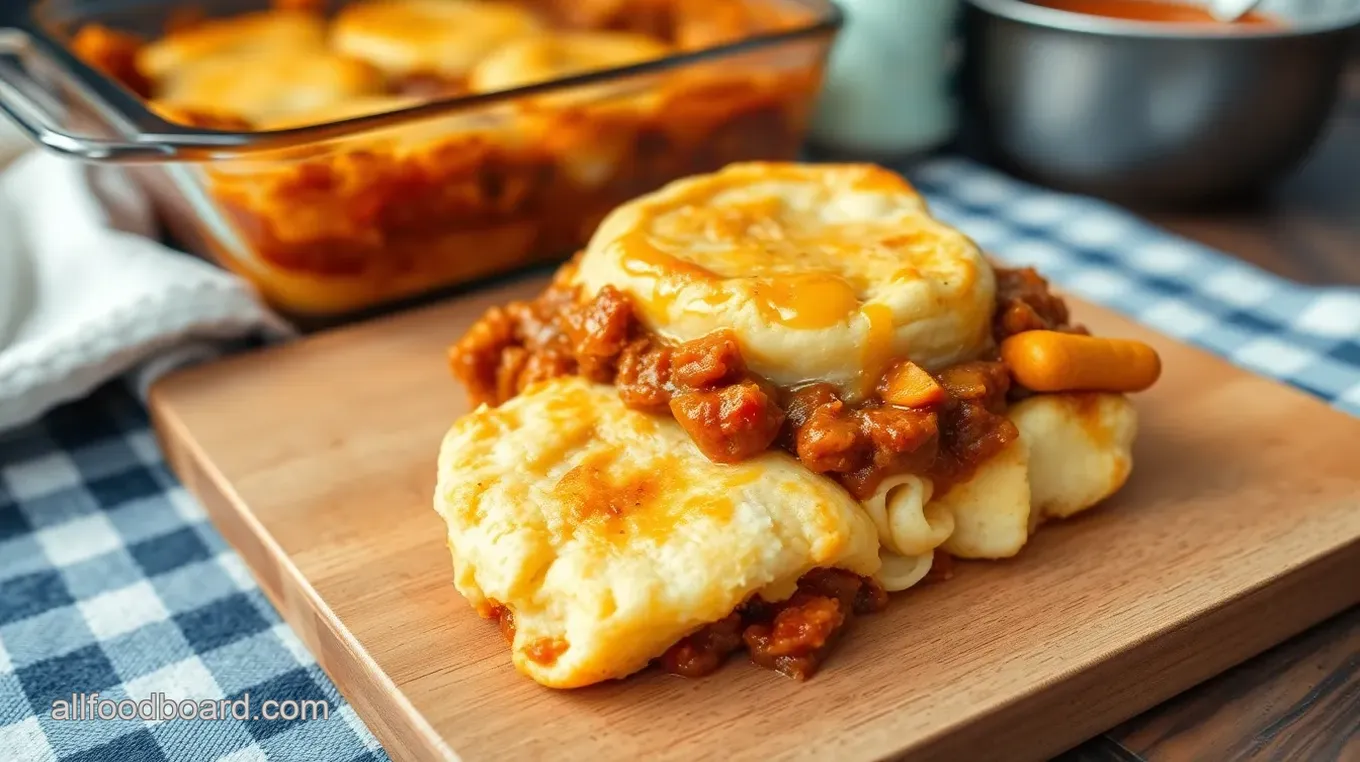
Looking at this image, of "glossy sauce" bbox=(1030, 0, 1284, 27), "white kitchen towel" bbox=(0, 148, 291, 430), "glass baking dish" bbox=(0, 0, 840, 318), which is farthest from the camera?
"glossy sauce" bbox=(1030, 0, 1284, 27)

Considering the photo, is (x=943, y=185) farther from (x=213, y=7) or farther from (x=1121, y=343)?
(x=213, y=7)

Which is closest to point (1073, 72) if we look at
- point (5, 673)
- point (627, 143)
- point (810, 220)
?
point (627, 143)

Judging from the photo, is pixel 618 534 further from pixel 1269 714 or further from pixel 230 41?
pixel 230 41

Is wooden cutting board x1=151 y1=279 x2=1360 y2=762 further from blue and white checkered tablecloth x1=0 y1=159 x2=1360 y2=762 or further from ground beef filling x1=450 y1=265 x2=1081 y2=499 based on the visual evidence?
ground beef filling x1=450 y1=265 x2=1081 y2=499

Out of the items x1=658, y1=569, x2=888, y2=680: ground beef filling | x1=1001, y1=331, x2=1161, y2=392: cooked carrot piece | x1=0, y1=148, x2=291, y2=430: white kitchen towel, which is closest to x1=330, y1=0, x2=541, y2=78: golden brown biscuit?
x1=0, y1=148, x2=291, y2=430: white kitchen towel

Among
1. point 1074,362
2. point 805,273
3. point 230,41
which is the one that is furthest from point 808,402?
point 230,41

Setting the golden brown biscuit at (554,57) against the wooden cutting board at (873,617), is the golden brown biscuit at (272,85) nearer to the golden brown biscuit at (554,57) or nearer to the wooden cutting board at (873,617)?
the golden brown biscuit at (554,57)

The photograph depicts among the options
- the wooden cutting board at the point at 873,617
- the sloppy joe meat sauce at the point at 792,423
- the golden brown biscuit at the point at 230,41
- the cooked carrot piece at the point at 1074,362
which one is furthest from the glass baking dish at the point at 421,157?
the cooked carrot piece at the point at 1074,362
